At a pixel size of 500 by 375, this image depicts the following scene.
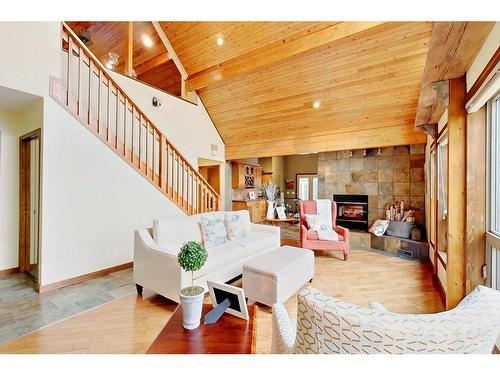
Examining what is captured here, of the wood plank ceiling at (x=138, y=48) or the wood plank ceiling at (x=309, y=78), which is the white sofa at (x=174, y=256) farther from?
the wood plank ceiling at (x=138, y=48)

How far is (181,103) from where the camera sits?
5344 mm

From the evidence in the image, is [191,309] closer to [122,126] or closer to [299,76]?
[122,126]

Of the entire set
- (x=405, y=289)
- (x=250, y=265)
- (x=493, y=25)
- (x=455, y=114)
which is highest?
(x=493, y=25)

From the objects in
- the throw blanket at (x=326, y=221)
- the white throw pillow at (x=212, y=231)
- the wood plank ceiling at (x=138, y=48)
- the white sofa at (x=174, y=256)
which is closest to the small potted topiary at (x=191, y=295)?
the white sofa at (x=174, y=256)

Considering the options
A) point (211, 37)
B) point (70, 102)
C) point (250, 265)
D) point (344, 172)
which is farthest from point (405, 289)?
point (211, 37)

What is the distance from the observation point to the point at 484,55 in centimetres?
159

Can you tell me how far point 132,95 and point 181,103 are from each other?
115 centimetres

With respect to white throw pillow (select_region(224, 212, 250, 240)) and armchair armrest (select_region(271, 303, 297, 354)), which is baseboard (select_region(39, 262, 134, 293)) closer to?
white throw pillow (select_region(224, 212, 250, 240))

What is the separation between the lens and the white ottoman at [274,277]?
2.23 metres

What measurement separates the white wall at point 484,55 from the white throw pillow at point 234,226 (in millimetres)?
2771

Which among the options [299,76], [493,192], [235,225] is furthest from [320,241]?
[299,76]

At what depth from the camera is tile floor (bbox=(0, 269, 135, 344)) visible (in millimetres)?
2029

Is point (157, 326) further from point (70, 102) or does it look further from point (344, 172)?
point (344, 172)

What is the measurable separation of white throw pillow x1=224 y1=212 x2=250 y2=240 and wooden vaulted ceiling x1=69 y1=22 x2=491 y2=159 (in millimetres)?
2592
